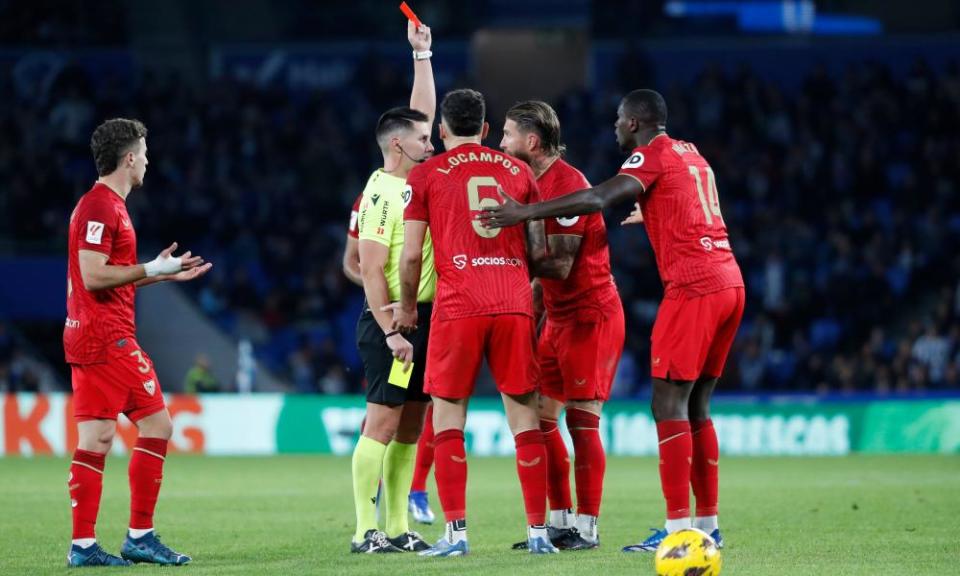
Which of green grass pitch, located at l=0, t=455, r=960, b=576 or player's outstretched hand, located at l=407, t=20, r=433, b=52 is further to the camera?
player's outstretched hand, located at l=407, t=20, r=433, b=52

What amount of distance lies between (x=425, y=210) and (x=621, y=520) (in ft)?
12.2

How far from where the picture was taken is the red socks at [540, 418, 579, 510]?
8.57m

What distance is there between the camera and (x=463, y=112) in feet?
26.3

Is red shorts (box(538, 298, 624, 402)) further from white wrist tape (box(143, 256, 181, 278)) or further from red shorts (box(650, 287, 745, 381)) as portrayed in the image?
white wrist tape (box(143, 256, 181, 278))

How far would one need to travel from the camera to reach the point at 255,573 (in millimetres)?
7477

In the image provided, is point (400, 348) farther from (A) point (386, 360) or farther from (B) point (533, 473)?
(B) point (533, 473)

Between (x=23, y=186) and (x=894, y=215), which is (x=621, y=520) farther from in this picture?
(x=23, y=186)

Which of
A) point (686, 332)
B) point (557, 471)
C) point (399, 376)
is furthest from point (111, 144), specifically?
point (686, 332)

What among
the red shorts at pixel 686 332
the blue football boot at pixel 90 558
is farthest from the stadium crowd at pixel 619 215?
the blue football boot at pixel 90 558

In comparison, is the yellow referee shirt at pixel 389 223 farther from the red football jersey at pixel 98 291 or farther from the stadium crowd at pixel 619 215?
the stadium crowd at pixel 619 215

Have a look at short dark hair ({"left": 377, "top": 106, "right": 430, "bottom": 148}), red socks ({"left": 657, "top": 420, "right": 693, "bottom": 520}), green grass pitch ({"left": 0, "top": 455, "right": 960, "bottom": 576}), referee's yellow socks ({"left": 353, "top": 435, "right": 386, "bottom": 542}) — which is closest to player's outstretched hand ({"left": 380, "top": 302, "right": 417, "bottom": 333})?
referee's yellow socks ({"left": 353, "top": 435, "right": 386, "bottom": 542})

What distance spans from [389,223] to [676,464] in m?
2.26

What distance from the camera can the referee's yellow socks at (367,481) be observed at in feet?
27.9

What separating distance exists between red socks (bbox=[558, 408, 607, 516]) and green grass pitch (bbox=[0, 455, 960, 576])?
36cm
